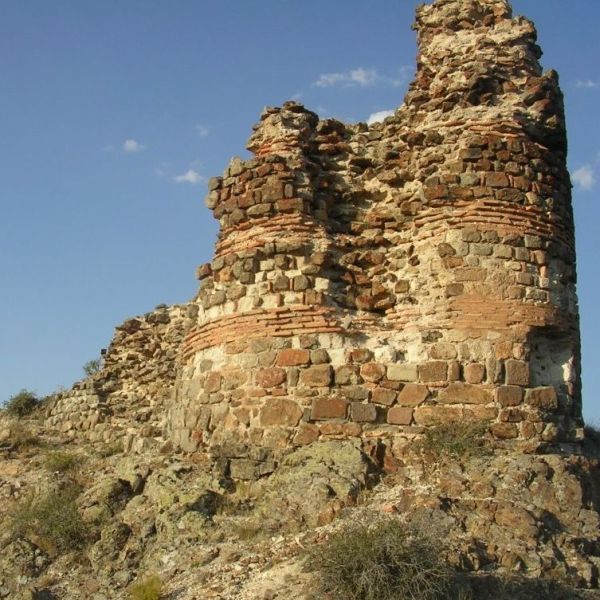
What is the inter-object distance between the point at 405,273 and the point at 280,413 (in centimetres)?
203

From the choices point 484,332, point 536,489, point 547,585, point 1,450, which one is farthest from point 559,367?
point 1,450

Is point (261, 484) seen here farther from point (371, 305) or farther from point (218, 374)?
point (371, 305)

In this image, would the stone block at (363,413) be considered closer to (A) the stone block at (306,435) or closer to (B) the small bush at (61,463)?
(A) the stone block at (306,435)

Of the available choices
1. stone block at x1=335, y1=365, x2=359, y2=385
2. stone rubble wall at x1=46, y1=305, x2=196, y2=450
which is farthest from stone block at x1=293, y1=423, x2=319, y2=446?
stone rubble wall at x1=46, y1=305, x2=196, y2=450

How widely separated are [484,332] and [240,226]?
9.81 feet

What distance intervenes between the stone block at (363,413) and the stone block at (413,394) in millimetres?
290

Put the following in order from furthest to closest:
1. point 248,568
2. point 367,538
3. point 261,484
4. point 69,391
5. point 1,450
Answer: point 69,391, point 1,450, point 261,484, point 248,568, point 367,538

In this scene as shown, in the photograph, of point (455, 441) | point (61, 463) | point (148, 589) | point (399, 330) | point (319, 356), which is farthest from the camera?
point (61, 463)

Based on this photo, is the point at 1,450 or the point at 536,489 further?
the point at 1,450

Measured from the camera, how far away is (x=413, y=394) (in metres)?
8.97

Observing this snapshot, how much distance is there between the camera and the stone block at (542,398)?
29.2ft

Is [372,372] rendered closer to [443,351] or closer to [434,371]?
[434,371]

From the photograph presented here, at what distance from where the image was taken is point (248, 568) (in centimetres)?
730

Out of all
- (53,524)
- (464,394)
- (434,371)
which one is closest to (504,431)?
(464,394)
